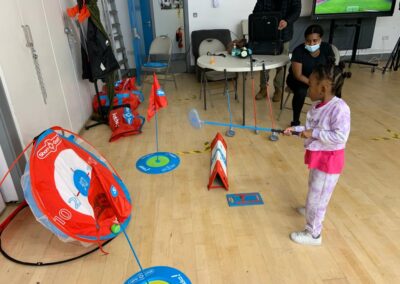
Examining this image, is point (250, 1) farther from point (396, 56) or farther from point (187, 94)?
point (396, 56)

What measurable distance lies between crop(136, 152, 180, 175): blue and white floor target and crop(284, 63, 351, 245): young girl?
1.32 metres

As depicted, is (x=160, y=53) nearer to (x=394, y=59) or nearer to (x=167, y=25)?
(x=167, y=25)

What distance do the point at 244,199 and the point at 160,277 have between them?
2.85ft

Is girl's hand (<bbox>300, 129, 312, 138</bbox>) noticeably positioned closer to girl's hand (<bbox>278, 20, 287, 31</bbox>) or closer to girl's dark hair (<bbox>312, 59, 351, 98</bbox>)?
girl's dark hair (<bbox>312, 59, 351, 98</bbox>)

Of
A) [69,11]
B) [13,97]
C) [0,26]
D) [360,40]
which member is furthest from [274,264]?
[360,40]

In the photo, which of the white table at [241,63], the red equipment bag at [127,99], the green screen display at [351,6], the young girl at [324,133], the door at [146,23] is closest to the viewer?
the young girl at [324,133]

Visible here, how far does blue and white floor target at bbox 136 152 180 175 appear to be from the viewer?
268cm

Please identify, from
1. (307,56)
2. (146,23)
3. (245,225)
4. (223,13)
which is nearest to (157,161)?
(245,225)

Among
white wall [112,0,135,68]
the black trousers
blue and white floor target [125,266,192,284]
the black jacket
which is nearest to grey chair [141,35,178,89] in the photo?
white wall [112,0,135,68]

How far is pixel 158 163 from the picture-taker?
2.79 m

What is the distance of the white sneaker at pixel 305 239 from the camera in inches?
72.1

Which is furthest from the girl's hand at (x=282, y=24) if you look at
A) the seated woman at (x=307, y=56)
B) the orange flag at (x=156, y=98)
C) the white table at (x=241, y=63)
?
the orange flag at (x=156, y=98)

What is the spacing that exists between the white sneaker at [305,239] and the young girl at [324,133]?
0.08 metres

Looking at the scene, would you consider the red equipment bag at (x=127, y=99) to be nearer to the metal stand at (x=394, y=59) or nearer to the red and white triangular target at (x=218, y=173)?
the red and white triangular target at (x=218, y=173)
